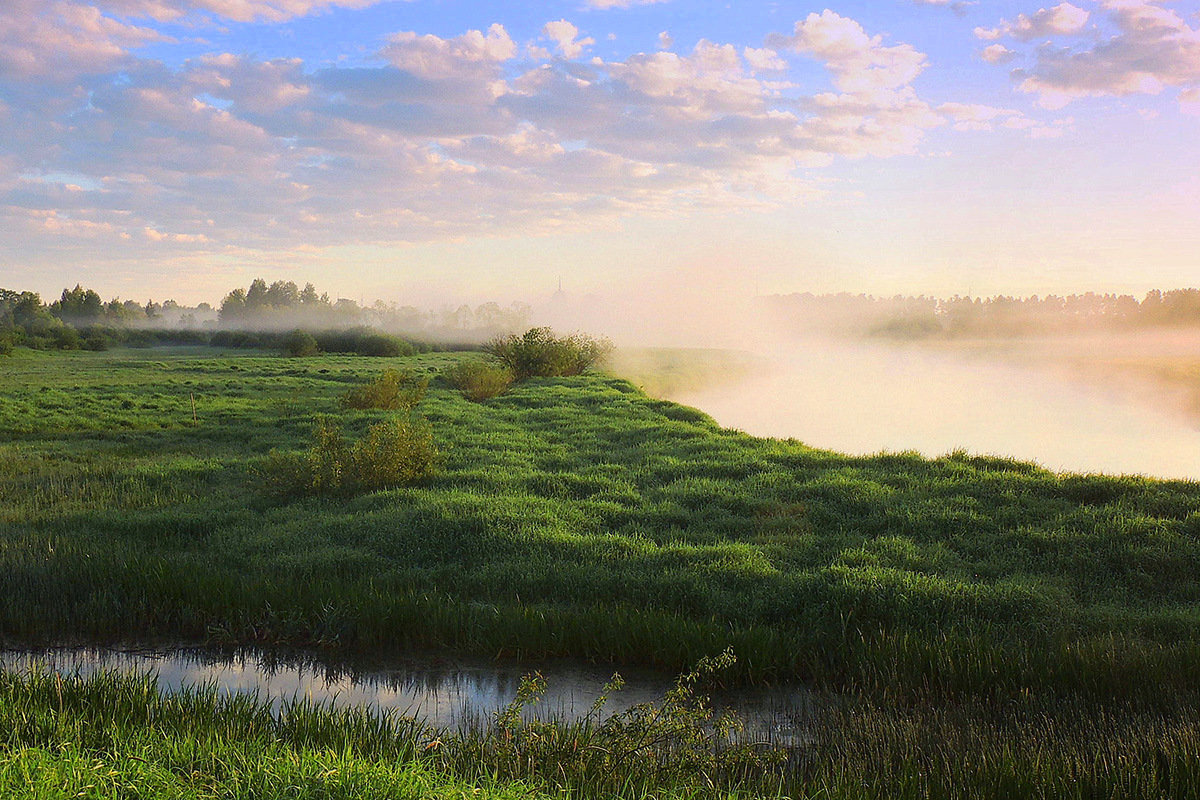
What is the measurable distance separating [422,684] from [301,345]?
61544 millimetres

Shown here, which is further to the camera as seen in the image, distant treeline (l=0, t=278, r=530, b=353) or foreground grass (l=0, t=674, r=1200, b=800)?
distant treeline (l=0, t=278, r=530, b=353)

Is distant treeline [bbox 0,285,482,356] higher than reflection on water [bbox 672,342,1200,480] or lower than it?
higher

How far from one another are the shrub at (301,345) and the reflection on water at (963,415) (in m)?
32.1

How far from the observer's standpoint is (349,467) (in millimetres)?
13469

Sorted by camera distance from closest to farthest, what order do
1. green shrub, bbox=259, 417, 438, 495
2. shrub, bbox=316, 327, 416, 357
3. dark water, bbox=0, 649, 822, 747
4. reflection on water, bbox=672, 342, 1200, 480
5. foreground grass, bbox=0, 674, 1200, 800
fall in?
foreground grass, bbox=0, 674, 1200, 800 < dark water, bbox=0, 649, 822, 747 < green shrub, bbox=259, 417, 438, 495 < reflection on water, bbox=672, 342, 1200, 480 < shrub, bbox=316, 327, 416, 357

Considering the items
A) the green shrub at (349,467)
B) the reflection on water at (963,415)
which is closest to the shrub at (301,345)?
the reflection on water at (963,415)

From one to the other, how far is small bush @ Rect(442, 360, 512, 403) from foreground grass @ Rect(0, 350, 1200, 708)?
14.2 meters

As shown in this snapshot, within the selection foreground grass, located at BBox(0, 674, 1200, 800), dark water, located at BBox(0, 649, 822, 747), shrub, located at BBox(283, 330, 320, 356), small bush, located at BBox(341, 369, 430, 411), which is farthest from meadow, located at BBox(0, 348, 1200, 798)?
shrub, located at BBox(283, 330, 320, 356)

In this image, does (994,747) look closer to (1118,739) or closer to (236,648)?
(1118,739)

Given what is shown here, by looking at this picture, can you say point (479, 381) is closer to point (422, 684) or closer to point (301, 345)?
point (422, 684)

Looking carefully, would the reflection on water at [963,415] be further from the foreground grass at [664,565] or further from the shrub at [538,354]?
the foreground grass at [664,565]

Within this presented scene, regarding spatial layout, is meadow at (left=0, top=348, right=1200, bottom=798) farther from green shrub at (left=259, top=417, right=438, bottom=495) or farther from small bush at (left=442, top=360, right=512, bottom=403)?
small bush at (left=442, top=360, right=512, bottom=403)

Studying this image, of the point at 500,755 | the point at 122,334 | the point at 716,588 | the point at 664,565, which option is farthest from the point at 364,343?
the point at 500,755

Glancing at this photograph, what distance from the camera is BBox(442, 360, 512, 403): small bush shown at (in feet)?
99.9
